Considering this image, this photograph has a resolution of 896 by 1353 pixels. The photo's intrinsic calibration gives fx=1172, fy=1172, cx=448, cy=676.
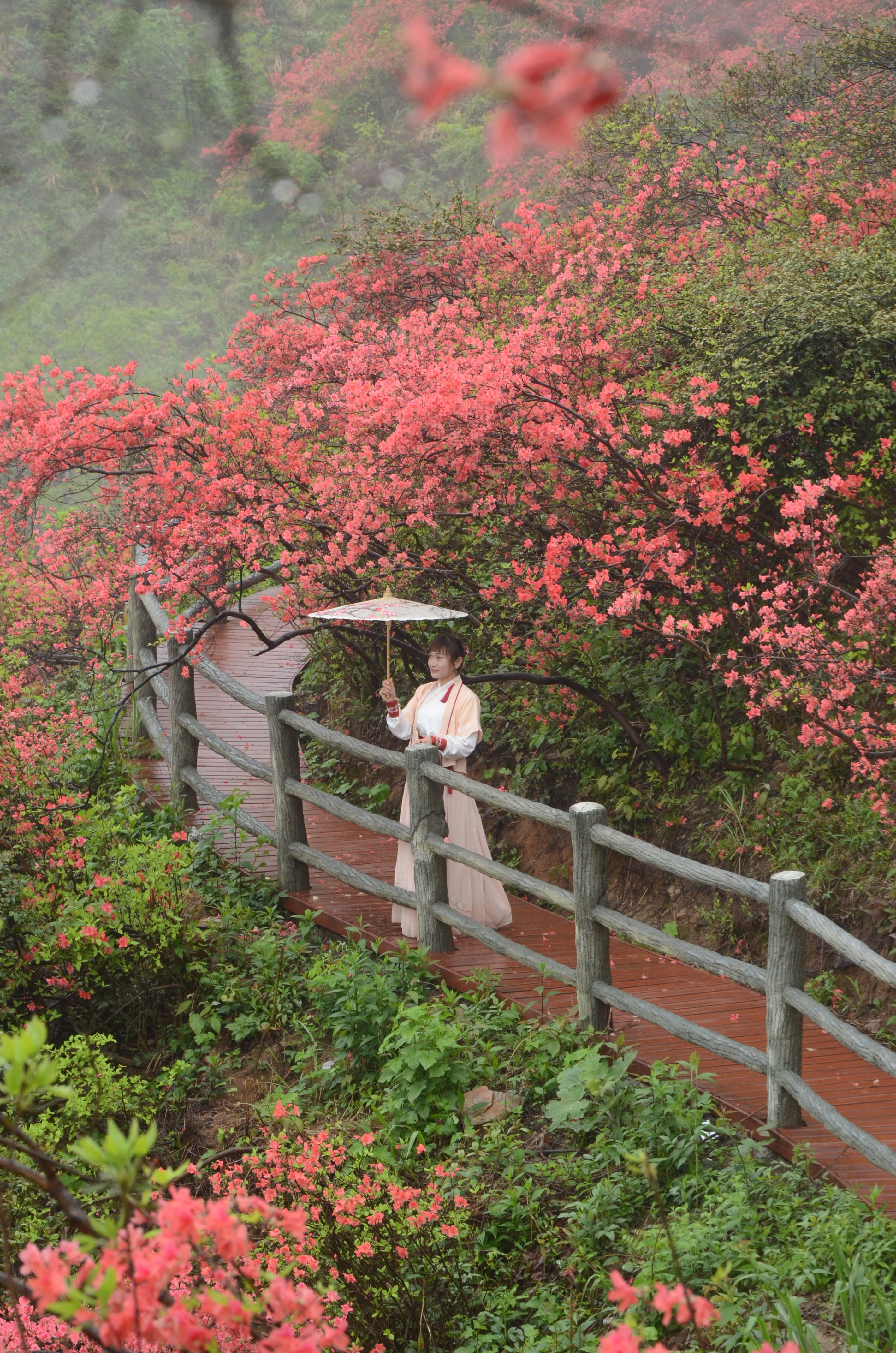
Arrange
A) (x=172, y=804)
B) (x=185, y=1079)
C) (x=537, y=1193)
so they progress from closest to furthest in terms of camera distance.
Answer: (x=537, y=1193)
(x=185, y=1079)
(x=172, y=804)

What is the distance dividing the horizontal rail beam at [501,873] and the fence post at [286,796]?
1.31m

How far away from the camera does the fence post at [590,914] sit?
5.06m

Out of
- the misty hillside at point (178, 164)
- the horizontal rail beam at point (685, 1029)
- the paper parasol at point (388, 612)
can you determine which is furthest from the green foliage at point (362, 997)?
the misty hillside at point (178, 164)

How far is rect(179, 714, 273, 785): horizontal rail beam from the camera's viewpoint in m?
7.23

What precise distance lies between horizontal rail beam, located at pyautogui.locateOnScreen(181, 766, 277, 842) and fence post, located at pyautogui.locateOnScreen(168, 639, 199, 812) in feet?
0.18

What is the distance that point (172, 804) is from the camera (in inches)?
322

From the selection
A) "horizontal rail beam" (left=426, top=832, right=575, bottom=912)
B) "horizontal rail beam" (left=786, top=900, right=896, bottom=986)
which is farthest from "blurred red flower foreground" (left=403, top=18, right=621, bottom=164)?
"horizontal rail beam" (left=426, top=832, right=575, bottom=912)

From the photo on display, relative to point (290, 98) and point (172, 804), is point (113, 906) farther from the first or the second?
point (290, 98)

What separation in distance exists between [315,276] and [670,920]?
20.5 m

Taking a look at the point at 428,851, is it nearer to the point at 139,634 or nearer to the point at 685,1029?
the point at 685,1029

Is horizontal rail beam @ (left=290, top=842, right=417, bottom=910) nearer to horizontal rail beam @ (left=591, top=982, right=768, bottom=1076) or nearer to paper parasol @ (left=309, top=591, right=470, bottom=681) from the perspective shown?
paper parasol @ (left=309, top=591, right=470, bottom=681)

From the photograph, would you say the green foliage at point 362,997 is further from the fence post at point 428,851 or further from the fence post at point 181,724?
the fence post at point 181,724

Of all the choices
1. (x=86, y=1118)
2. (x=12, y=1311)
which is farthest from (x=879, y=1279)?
(x=86, y=1118)

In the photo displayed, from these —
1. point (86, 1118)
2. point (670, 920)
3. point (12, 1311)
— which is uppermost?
point (12, 1311)
